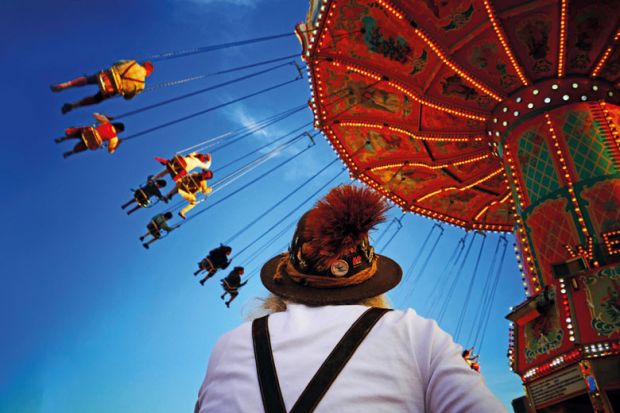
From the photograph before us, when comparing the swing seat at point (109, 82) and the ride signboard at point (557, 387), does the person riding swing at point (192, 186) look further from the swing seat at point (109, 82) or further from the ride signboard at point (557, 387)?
the ride signboard at point (557, 387)

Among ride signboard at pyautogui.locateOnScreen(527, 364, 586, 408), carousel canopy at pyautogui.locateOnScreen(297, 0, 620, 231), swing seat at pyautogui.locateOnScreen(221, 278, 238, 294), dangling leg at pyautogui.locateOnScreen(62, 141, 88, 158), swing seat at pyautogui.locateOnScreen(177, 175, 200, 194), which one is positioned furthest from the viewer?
swing seat at pyautogui.locateOnScreen(221, 278, 238, 294)

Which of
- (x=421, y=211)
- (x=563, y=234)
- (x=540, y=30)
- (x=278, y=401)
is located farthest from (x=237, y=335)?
(x=421, y=211)

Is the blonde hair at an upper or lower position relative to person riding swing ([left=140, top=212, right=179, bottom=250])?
lower

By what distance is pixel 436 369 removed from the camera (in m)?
1.63

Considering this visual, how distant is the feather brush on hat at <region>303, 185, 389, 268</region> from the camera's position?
7.29 ft

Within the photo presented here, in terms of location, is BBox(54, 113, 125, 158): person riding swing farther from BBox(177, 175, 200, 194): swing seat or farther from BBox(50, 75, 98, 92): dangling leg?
BBox(177, 175, 200, 194): swing seat

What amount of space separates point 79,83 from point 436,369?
7.58 m

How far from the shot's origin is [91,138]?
795 centimetres

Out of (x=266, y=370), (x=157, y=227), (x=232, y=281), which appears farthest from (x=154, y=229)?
(x=266, y=370)

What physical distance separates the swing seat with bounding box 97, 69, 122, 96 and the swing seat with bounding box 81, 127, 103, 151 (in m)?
0.74

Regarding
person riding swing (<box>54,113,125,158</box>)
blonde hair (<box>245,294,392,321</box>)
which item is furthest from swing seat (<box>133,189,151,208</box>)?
blonde hair (<box>245,294,392,321</box>)

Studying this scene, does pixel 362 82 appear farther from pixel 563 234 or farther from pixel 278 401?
pixel 278 401

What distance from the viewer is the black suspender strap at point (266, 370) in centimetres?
166

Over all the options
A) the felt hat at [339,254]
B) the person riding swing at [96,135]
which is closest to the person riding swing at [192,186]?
the person riding swing at [96,135]
